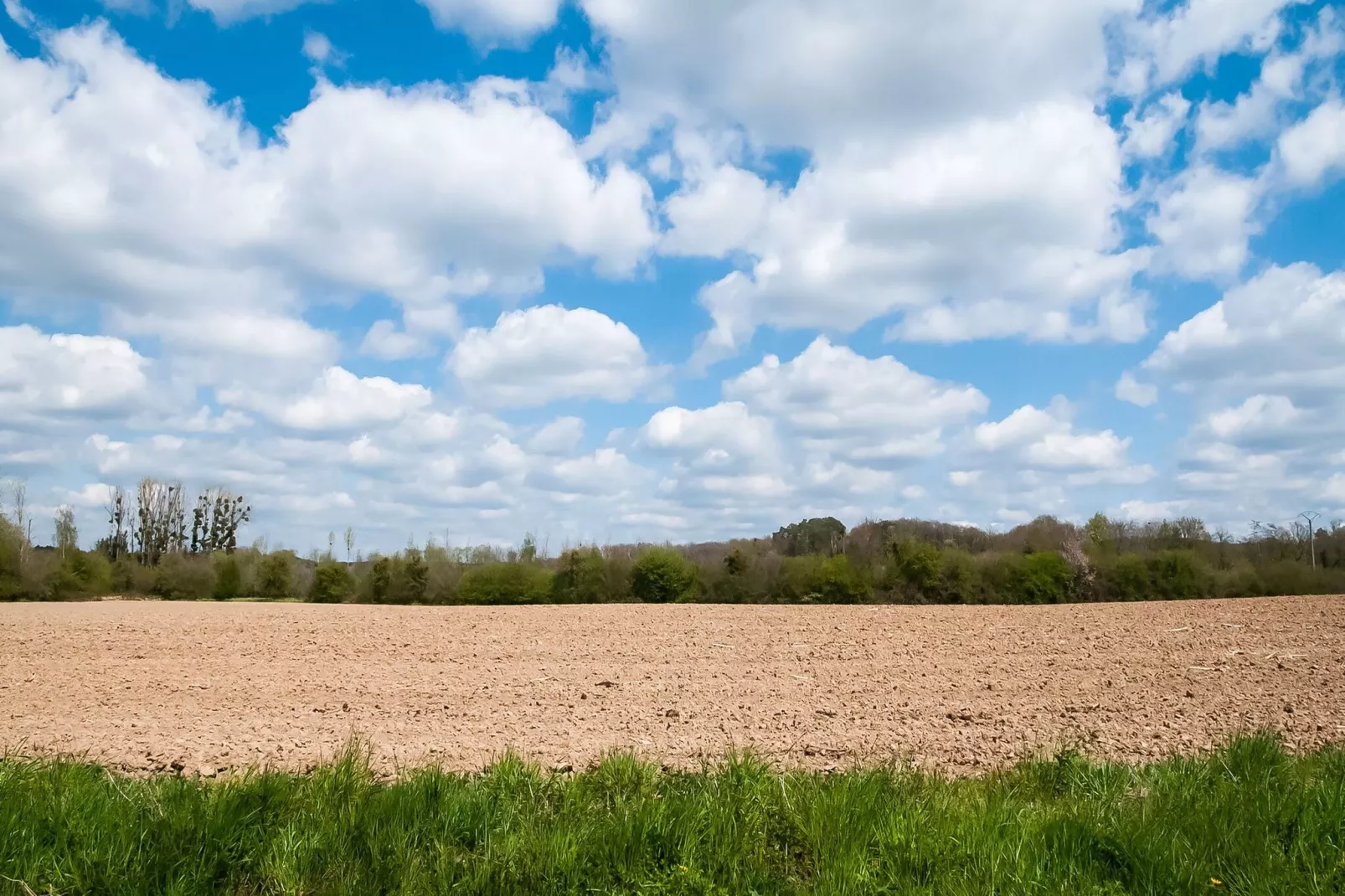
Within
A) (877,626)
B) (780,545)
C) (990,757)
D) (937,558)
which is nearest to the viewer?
(990,757)

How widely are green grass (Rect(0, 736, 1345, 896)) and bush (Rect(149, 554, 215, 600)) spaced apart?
49628mm

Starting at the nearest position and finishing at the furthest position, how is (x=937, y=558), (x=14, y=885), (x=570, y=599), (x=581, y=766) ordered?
(x=14, y=885) < (x=581, y=766) < (x=937, y=558) < (x=570, y=599)

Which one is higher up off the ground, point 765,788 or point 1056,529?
point 1056,529

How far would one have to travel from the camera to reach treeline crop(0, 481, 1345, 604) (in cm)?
→ 3453

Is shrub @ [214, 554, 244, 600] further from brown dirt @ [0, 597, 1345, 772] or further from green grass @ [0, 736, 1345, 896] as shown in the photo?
green grass @ [0, 736, 1345, 896]

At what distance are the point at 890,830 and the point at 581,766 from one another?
361 centimetres

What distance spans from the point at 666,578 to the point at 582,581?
4.22 metres

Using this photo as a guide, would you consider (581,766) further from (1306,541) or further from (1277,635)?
(1306,541)

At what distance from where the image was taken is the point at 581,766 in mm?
7859

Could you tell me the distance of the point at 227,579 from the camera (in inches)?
1943

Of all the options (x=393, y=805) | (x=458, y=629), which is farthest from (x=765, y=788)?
(x=458, y=629)

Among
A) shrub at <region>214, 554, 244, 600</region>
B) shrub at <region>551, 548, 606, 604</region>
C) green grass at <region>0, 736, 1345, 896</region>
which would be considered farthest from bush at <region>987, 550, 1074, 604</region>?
shrub at <region>214, 554, 244, 600</region>

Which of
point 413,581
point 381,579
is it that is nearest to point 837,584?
point 413,581

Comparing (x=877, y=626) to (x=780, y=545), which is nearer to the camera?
(x=877, y=626)
